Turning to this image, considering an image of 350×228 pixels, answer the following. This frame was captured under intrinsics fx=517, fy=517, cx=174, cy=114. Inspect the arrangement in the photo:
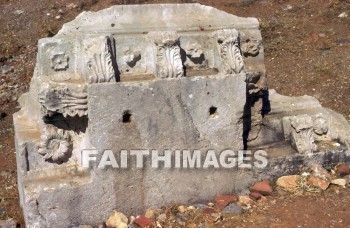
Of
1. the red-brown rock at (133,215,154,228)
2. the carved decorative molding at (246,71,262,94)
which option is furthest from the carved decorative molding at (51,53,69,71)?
the carved decorative molding at (246,71,262,94)

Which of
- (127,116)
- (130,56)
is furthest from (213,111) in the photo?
(130,56)

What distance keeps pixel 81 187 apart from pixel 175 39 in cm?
178

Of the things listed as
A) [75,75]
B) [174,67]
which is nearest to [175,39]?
[174,67]

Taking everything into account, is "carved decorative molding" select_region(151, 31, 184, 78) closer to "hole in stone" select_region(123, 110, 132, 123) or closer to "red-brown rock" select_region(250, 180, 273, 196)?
"hole in stone" select_region(123, 110, 132, 123)

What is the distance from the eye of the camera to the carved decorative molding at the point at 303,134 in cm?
608

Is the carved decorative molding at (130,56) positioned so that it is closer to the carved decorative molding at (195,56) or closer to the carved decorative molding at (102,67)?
the carved decorative molding at (102,67)

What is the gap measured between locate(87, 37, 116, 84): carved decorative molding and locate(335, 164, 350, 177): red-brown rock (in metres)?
2.94

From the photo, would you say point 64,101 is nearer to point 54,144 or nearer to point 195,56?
point 54,144

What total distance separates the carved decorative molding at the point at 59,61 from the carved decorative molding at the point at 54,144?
2.00 feet

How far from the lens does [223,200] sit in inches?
224

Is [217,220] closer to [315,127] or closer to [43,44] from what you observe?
[315,127]

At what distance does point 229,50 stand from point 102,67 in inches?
55.4

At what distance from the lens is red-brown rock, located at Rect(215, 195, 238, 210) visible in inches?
221

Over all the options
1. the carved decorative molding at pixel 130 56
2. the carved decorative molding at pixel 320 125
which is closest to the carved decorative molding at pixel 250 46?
the carved decorative molding at pixel 320 125
